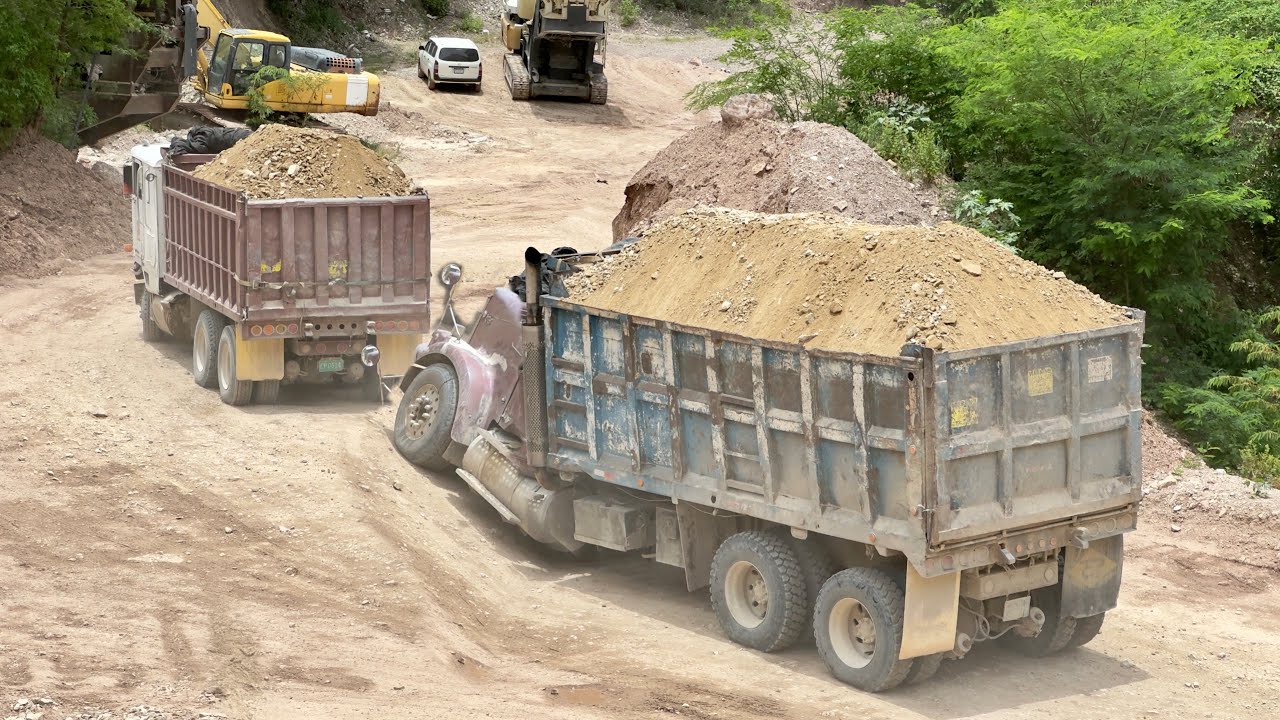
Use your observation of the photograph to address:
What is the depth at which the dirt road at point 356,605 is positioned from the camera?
30.6 ft

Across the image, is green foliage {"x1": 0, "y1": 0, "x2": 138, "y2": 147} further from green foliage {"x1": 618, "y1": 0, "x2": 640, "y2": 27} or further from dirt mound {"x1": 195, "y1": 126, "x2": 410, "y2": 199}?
green foliage {"x1": 618, "y1": 0, "x2": 640, "y2": 27}

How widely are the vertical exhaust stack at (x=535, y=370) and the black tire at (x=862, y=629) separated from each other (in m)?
2.81

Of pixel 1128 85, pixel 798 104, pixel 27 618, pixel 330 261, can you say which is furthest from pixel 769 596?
pixel 798 104

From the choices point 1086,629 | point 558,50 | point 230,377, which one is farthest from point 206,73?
point 1086,629

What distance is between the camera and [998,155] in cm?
2120

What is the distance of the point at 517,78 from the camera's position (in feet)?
134

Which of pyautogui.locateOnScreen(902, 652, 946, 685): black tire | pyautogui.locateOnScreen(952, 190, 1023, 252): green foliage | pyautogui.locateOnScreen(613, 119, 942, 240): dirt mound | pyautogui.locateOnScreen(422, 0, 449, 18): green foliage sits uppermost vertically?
pyautogui.locateOnScreen(422, 0, 449, 18): green foliage

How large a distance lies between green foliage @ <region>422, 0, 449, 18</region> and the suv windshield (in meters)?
11.3

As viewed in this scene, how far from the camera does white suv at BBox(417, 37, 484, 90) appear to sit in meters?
40.6

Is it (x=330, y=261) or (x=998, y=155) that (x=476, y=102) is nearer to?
(x=998, y=155)

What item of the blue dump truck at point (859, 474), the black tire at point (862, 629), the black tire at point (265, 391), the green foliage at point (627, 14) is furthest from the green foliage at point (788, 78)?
the green foliage at point (627, 14)

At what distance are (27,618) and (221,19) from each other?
27703 mm

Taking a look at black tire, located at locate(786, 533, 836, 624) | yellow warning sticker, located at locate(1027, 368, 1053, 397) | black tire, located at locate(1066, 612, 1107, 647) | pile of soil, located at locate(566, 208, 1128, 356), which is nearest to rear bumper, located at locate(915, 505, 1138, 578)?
black tire, located at locate(1066, 612, 1107, 647)

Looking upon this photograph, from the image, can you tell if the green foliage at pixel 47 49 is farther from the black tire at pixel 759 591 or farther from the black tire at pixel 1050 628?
the black tire at pixel 1050 628
